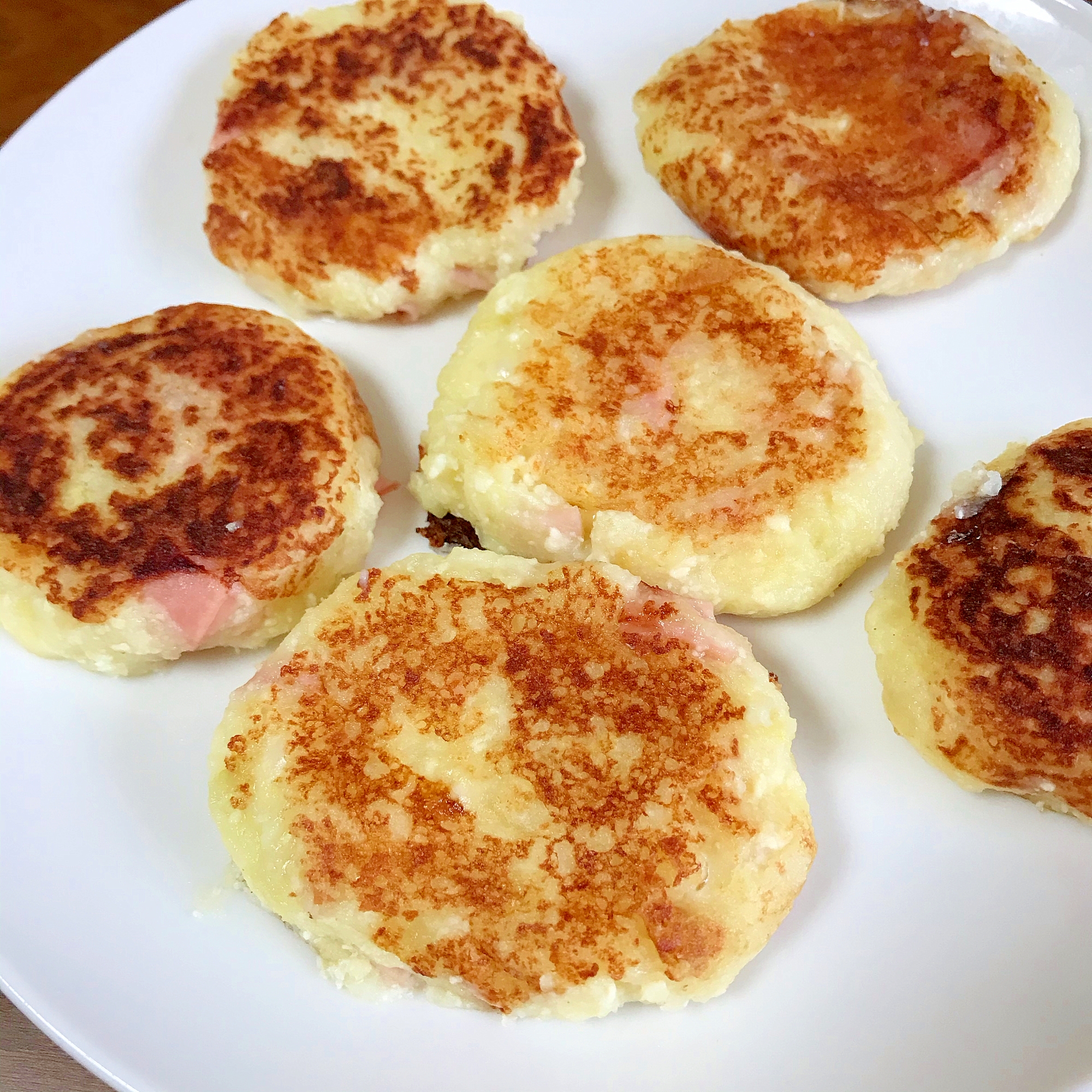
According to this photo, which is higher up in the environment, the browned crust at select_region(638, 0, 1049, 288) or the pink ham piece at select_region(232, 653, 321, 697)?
the browned crust at select_region(638, 0, 1049, 288)

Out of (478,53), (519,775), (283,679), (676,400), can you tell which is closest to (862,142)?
(676,400)

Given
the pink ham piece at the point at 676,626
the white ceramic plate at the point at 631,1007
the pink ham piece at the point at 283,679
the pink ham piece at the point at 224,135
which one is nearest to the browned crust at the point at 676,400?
the pink ham piece at the point at 676,626

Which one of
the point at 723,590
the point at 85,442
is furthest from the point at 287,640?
the point at 723,590

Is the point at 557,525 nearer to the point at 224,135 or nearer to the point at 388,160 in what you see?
the point at 388,160

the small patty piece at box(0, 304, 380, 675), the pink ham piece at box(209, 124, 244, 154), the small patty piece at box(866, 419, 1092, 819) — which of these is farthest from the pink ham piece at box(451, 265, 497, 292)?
the small patty piece at box(866, 419, 1092, 819)

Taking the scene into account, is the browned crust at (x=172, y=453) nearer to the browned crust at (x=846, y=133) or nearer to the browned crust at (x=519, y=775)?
the browned crust at (x=519, y=775)

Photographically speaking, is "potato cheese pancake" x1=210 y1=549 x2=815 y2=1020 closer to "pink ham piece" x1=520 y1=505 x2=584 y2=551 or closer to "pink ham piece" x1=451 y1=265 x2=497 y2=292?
"pink ham piece" x1=520 y1=505 x2=584 y2=551
